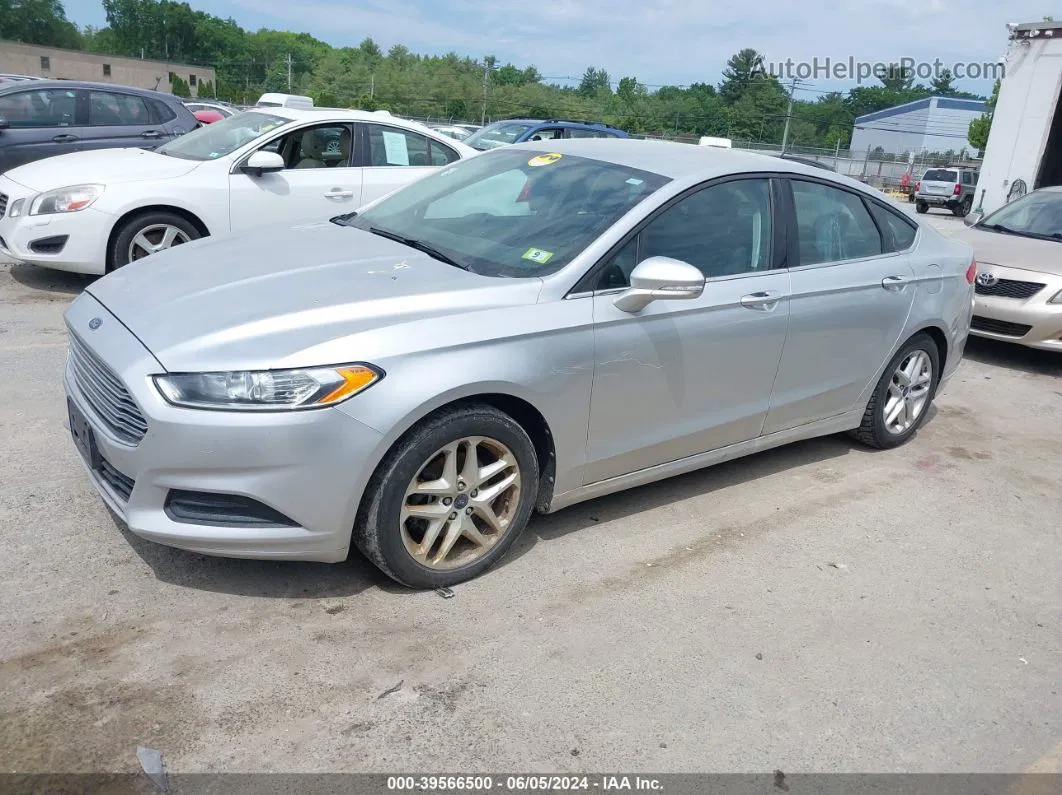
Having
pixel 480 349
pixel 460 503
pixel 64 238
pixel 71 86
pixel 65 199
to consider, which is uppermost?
pixel 71 86

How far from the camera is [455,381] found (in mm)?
3223

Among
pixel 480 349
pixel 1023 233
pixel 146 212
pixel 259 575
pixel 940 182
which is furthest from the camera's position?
pixel 940 182

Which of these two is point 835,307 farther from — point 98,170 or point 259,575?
point 98,170

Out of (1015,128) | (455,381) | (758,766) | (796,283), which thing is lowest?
(758,766)

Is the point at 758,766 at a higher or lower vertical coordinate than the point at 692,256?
lower

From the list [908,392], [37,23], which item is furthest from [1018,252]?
[37,23]

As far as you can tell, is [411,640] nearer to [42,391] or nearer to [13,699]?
[13,699]

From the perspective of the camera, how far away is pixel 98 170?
23.5 feet

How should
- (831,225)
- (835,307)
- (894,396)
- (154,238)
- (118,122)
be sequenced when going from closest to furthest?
(835,307) → (831,225) → (894,396) → (154,238) → (118,122)

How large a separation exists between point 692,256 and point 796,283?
26.9 inches

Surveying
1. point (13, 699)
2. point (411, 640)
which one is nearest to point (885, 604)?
point (411, 640)

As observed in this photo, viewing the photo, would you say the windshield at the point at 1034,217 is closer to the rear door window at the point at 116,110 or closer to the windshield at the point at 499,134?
the windshield at the point at 499,134

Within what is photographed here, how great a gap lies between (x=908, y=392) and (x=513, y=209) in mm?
2800

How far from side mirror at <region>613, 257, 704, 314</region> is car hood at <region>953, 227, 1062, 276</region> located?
4997 mm
